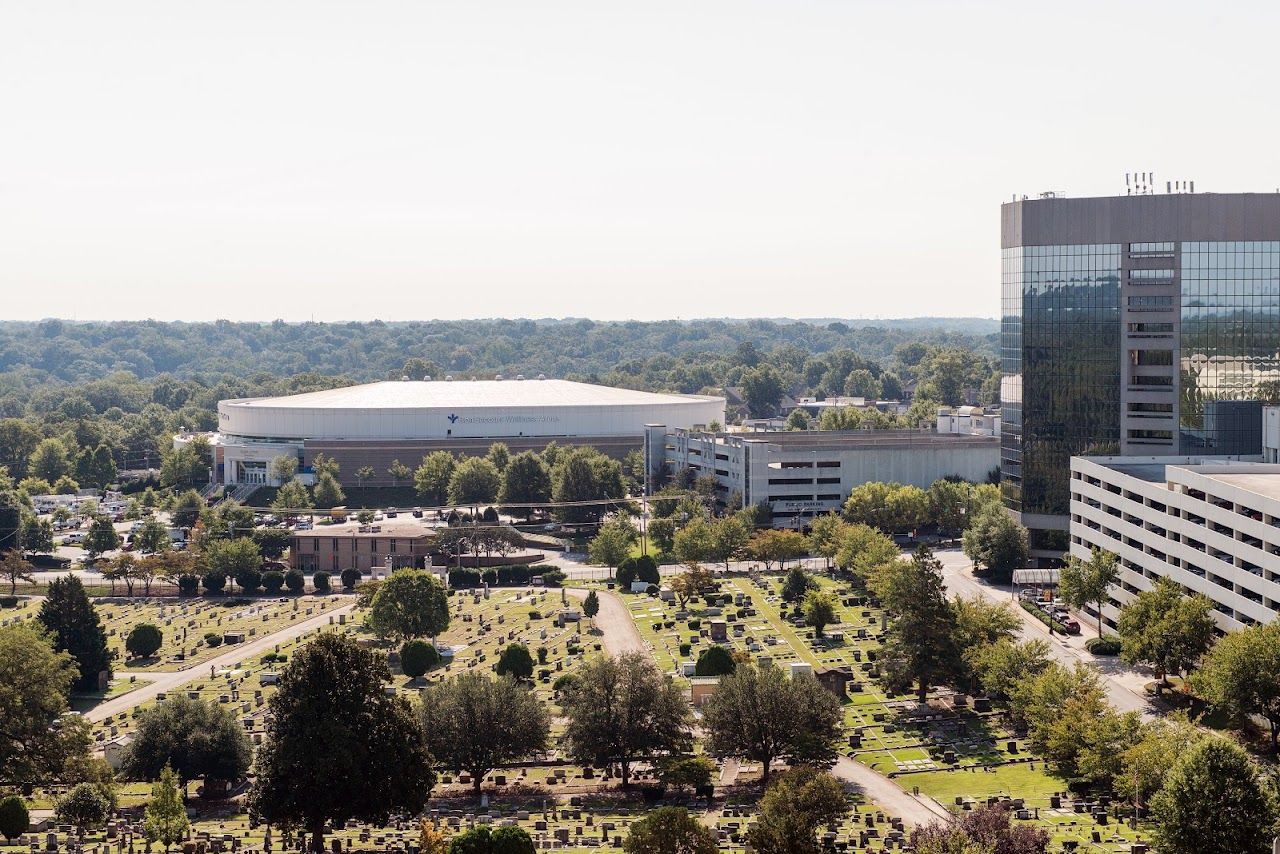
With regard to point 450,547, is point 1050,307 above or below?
above

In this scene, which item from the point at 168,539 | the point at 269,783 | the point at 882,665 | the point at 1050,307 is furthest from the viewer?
the point at 168,539

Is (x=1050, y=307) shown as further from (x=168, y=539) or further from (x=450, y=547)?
(x=168, y=539)

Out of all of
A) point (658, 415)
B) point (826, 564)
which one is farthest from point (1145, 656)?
point (658, 415)

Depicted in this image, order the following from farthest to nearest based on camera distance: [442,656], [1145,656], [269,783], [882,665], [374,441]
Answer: [374,441]
[442,656]
[882,665]
[1145,656]
[269,783]

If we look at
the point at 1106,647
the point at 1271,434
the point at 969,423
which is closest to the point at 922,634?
the point at 1106,647

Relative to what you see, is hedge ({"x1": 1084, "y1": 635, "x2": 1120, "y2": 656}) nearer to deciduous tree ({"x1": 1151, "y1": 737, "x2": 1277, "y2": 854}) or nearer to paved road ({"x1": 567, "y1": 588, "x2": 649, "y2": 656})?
paved road ({"x1": 567, "y1": 588, "x2": 649, "y2": 656})

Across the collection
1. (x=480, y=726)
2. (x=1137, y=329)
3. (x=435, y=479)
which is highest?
(x=1137, y=329)

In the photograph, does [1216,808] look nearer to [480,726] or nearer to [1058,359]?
[480,726]
